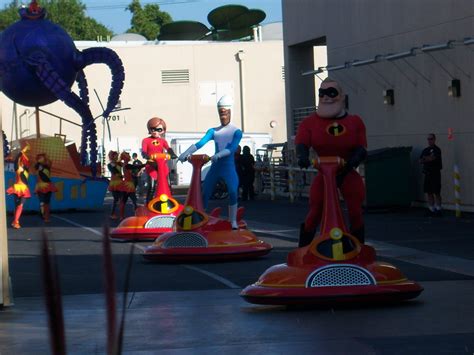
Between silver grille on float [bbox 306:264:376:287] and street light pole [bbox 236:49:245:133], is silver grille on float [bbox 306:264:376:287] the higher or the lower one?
the lower one

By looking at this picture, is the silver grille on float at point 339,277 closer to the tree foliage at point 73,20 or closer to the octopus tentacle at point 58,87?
the octopus tentacle at point 58,87

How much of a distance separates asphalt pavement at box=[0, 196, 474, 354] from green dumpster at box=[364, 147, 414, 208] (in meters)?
9.21

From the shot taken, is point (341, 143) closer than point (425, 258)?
Yes

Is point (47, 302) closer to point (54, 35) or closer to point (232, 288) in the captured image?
point (232, 288)

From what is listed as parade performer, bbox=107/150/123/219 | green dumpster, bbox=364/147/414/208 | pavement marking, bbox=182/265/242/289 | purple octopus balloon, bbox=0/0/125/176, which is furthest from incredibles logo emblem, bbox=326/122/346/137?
purple octopus balloon, bbox=0/0/125/176

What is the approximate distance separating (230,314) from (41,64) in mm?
16349

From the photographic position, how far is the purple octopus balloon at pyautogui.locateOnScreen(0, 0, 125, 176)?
965 inches

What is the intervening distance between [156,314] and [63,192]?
20.7 metres

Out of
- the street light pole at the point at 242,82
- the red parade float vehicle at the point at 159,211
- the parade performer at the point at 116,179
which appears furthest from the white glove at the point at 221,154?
the street light pole at the point at 242,82

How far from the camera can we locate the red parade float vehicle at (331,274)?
8.82m

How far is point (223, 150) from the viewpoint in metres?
14.3

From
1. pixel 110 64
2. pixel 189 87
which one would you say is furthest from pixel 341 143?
pixel 189 87

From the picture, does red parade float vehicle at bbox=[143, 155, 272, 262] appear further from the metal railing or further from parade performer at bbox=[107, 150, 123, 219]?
the metal railing

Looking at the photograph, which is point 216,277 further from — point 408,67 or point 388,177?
point 408,67
